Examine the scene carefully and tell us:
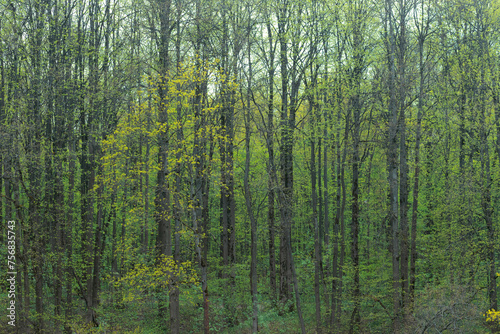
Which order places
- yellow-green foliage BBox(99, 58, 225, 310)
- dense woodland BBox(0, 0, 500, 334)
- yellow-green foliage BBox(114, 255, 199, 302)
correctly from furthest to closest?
dense woodland BBox(0, 0, 500, 334)
yellow-green foliage BBox(99, 58, 225, 310)
yellow-green foliage BBox(114, 255, 199, 302)

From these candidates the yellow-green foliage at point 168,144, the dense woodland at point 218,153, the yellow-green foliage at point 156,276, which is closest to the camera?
the yellow-green foliage at point 156,276

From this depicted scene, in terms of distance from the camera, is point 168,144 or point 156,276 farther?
point 168,144

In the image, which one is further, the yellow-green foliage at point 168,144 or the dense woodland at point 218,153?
the dense woodland at point 218,153

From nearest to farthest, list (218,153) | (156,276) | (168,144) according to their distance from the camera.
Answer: (156,276), (168,144), (218,153)

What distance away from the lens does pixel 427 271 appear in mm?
17406

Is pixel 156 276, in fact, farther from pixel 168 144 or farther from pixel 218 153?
pixel 218 153

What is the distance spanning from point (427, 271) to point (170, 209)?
43.7 feet

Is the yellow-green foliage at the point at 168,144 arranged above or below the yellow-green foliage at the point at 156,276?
above

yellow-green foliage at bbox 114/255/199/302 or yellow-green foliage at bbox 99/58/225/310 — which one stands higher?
yellow-green foliage at bbox 99/58/225/310

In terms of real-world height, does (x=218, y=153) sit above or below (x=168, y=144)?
below

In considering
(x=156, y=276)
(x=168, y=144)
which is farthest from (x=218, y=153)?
(x=156, y=276)

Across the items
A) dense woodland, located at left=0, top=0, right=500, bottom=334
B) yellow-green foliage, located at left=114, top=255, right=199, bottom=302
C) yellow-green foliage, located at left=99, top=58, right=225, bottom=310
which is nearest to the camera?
yellow-green foliage, located at left=114, top=255, right=199, bottom=302

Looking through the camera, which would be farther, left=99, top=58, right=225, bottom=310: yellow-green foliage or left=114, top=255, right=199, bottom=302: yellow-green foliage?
left=99, top=58, right=225, bottom=310: yellow-green foliage

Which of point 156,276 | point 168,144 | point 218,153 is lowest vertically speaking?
point 156,276
